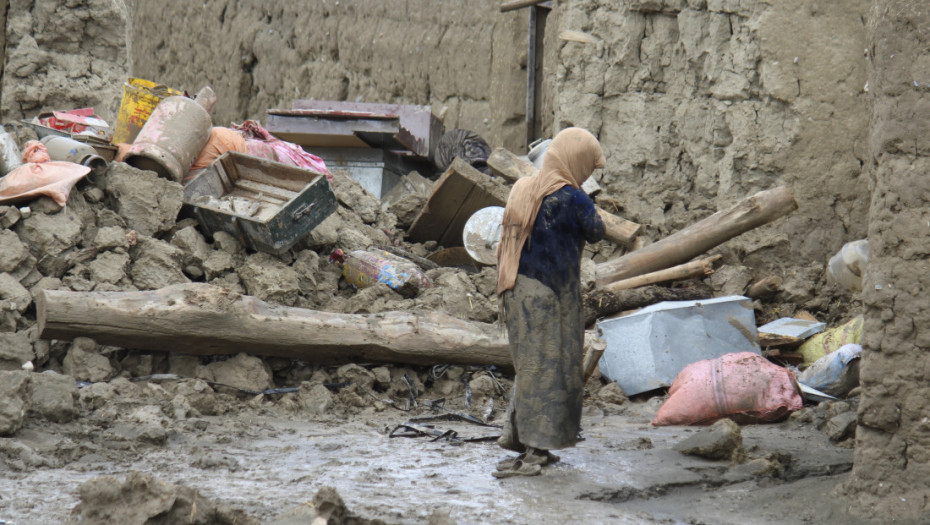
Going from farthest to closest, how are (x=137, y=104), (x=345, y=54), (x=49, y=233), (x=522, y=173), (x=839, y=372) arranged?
(x=345, y=54), (x=522, y=173), (x=137, y=104), (x=49, y=233), (x=839, y=372)

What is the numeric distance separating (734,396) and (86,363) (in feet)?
12.2

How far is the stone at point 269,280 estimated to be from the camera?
6.49m

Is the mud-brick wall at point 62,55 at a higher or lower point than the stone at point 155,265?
higher

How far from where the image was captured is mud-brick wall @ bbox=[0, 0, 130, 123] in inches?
306

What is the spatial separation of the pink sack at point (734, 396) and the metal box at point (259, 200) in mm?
2931

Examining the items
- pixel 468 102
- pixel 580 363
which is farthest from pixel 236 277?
pixel 468 102

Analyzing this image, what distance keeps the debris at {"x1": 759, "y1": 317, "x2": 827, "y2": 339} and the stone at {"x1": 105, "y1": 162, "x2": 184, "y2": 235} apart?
14.3 ft

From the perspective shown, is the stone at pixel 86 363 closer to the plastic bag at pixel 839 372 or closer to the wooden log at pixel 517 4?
the plastic bag at pixel 839 372

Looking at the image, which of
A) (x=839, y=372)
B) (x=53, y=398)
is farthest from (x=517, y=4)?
(x=53, y=398)

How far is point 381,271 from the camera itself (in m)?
7.09

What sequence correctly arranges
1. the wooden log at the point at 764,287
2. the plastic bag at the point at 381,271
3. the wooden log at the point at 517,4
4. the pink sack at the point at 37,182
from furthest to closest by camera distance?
the wooden log at the point at 517,4, the wooden log at the point at 764,287, the plastic bag at the point at 381,271, the pink sack at the point at 37,182

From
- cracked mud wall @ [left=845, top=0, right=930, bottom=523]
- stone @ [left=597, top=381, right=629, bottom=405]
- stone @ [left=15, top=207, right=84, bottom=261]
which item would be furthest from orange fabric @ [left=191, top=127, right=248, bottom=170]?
cracked mud wall @ [left=845, top=0, right=930, bottom=523]

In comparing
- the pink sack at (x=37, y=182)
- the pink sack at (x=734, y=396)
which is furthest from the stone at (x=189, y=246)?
the pink sack at (x=734, y=396)

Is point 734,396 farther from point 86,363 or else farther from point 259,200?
point 259,200
